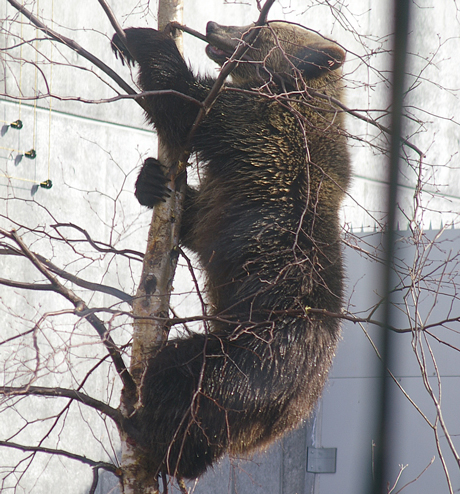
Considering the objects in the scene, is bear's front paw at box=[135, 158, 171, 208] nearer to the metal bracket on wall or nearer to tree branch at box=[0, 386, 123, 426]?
tree branch at box=[0, 386, 123, 426]

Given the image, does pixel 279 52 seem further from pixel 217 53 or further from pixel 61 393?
pixel 61 393

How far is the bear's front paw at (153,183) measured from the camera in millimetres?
3188

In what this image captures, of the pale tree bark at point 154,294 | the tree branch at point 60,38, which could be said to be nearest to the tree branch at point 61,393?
the pale tree bark at point 154,294

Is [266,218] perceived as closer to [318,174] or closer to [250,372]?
[318,174]

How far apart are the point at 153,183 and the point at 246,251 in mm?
648

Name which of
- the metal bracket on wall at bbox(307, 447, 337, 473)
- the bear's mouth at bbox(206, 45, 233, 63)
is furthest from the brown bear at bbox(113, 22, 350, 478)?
the metal bracket on wall at bbox(307, 447, 337, 473)

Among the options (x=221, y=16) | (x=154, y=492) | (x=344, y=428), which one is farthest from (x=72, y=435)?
(x=221, y=16)

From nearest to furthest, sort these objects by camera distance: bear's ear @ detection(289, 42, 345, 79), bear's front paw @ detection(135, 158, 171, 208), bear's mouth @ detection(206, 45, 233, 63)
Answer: bear's front paw @ detection(135, 158, 171, 208) → bear's ear @ detection(289, 42, 345, 79) → bear's mouth @ detection(206, 45, 233, 63)

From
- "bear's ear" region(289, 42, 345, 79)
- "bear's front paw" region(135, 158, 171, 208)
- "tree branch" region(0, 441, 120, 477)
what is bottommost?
"tree branch" region(0, 441, 120, 477)

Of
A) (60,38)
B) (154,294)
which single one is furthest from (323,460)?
(60,38)

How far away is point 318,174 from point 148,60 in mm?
1208

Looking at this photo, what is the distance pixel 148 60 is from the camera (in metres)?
3.39

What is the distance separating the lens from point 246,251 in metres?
3.41

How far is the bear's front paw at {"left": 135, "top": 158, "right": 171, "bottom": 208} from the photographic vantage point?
10.5 feet
